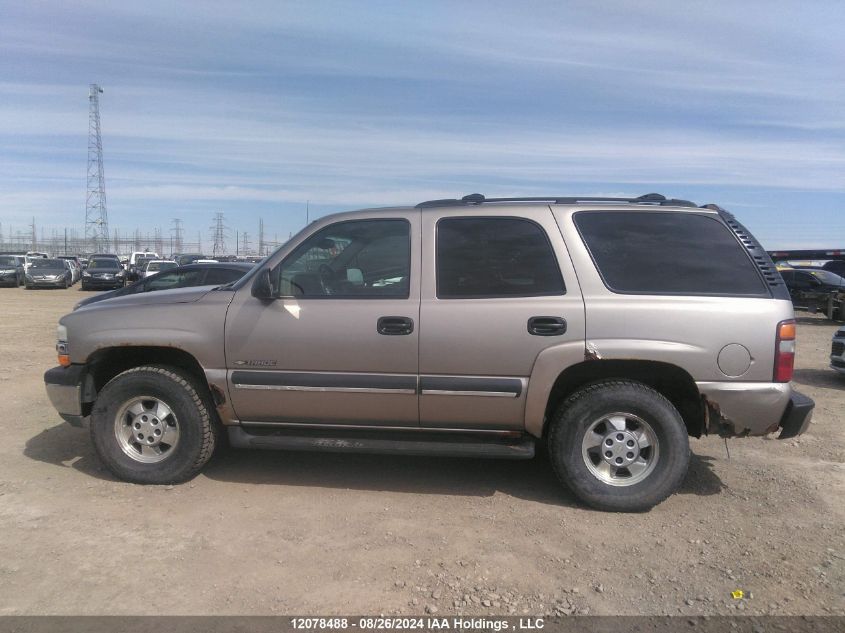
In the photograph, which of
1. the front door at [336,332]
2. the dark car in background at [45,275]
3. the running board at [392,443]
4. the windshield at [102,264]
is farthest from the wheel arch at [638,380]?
the dark car in background at [45,275]

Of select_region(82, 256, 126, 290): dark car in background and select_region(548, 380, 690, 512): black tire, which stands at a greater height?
select_region(82, 256, 126, 290): dark car in background

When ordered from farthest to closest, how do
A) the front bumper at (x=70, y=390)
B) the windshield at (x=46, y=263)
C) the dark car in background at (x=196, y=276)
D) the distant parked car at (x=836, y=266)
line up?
the windshield at (x=46, y=263) → the distant parked car at (x=836, y=266) → the dark car in background at (x=196, y=276) → the front bumper at (x=70, y=390)

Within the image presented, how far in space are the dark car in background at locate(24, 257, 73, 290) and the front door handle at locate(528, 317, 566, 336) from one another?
30.0 m

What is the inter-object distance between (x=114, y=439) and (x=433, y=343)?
2.39m

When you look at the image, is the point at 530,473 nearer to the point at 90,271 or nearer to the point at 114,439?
the point at 114,439

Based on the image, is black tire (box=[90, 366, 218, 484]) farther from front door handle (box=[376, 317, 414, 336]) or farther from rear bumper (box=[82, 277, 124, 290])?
rear bumper (box=[82, 277, 124, 290])

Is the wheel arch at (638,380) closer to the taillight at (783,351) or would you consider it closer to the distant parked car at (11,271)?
the taillight at (783,351)

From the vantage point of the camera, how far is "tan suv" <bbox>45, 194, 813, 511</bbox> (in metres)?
4.16

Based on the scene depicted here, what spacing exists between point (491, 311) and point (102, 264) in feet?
96.2

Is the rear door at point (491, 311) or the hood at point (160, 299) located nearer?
the rear door at point (491, 311)

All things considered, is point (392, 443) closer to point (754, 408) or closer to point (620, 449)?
point (620, 449)

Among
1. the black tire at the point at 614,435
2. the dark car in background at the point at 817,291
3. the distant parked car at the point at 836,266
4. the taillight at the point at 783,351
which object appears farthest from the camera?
the distant parked car at the point at 836,266

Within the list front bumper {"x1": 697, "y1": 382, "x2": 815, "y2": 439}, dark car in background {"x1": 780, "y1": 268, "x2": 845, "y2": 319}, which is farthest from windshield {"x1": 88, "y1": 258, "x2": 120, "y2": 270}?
front bumper {"x1": 697, "y1": 382, "x2": 815, "y2": 439}

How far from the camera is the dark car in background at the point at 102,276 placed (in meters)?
28.6
